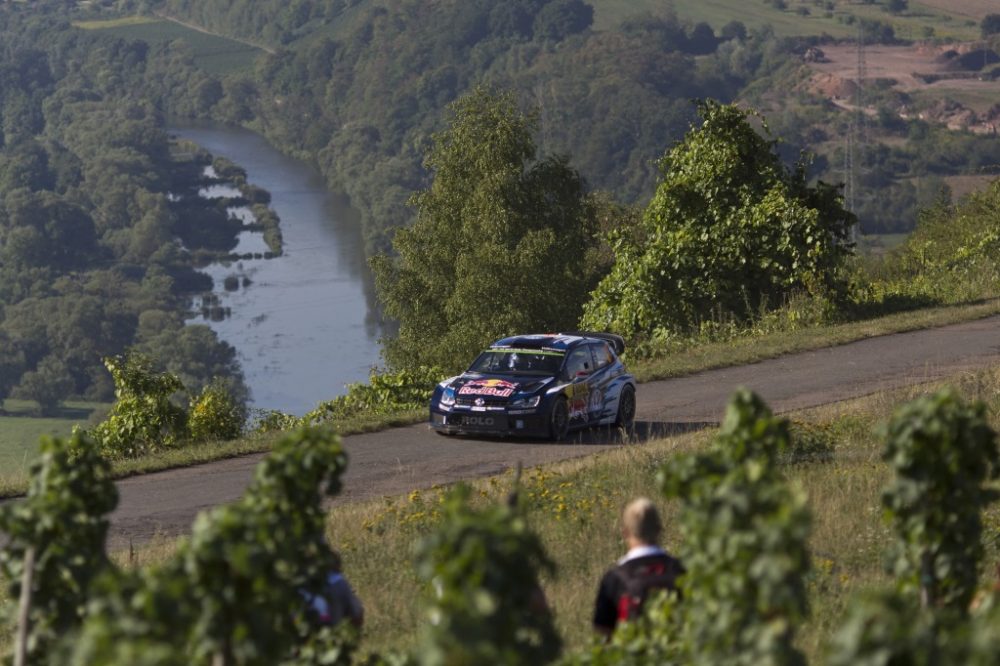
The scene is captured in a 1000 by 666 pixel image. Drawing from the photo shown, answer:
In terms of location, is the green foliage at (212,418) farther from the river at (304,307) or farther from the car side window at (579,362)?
the river at (304,307)

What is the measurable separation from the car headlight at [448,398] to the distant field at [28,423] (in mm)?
73401

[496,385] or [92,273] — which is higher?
[92,273]

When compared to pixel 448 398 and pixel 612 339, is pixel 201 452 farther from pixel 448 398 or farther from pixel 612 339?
pixel 612 339

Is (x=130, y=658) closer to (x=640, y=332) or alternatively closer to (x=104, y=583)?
(x=104, y=583)

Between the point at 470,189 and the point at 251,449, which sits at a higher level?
the point at 470,189

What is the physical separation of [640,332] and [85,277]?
138191 mm

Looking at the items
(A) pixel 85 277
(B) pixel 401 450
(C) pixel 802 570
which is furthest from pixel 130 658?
(A) pixel 85 277

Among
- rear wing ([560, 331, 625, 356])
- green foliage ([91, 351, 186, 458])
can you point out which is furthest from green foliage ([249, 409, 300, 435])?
rear wing ([560, 331, 625, 356])

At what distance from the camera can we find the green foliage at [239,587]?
18.9ft

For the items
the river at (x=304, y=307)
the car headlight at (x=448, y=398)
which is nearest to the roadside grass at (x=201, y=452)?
the car headlight at (x=448, y=398)

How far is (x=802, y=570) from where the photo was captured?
6.03 meters

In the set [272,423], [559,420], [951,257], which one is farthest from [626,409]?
[951,257]

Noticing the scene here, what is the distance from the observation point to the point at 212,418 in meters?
22.2

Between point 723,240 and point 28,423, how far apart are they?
90.3 meters
